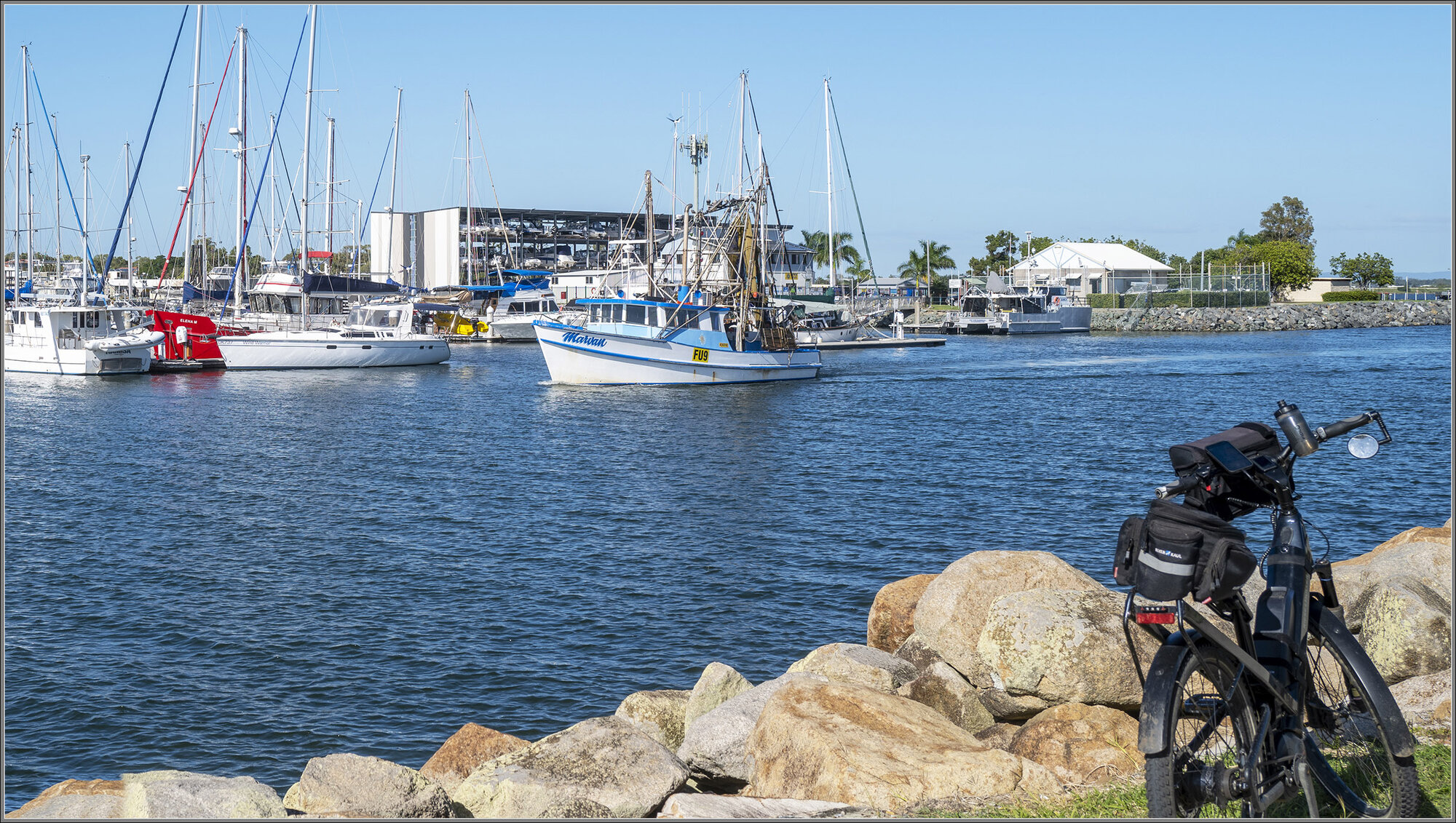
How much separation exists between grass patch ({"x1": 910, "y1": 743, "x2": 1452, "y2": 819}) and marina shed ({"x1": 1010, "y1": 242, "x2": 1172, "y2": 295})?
387 ft

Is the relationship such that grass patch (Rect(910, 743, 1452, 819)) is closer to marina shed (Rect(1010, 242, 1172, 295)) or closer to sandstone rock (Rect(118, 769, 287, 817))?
sandstone rock (Rect(118, 769, 287, 817))

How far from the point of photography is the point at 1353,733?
18.1ft

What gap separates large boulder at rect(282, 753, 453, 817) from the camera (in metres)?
7.40

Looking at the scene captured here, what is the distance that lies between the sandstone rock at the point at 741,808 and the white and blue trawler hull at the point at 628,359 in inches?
1589

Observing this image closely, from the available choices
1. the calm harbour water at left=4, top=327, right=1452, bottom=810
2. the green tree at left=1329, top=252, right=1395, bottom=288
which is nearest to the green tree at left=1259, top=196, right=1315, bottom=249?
the green tree at left=1329, top=252, right=1395, bottom=288

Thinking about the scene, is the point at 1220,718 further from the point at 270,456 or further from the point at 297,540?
the point at 270,456

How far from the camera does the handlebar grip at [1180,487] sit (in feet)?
17.3

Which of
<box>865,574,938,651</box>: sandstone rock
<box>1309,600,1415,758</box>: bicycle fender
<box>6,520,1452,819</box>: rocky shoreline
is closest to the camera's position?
<box>1309,600,1415,758</box>: bicycle fender

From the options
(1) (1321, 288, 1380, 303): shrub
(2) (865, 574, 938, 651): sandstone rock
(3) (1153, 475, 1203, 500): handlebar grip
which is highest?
(1) (1321, 288, 1380, 303): shrub

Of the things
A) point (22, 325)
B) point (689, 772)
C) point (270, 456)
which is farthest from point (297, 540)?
point (22, 325)

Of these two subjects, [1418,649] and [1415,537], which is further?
[1415,537]

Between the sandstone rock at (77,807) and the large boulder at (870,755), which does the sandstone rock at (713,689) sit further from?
the sandstone rock at (77,807)

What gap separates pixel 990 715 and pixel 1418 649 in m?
3.15

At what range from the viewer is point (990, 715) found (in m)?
9.59
